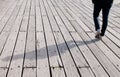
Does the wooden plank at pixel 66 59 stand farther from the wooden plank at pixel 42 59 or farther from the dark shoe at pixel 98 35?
the dark shoe at pixel 98 35

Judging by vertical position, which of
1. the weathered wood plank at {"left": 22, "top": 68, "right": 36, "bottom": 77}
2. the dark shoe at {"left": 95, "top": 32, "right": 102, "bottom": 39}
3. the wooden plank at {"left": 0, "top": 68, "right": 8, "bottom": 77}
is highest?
the wooden plank at {"left": 0, "top": 68, "right": 8, "bottom": 77}

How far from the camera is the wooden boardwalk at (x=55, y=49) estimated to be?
13.2 ft

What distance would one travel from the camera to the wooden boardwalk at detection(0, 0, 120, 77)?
13.2 ft

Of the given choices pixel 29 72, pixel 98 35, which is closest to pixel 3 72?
pixel 29 72

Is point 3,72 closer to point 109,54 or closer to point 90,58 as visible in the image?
point 90,58

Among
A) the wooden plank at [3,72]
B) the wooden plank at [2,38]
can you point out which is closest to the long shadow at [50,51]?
the wooden plank at [3,72]

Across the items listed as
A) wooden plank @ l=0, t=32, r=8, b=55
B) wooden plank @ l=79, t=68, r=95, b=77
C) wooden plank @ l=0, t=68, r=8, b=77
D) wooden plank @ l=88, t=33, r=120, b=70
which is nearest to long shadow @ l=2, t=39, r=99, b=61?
wooden plank @ l=88, t=33, r=120, b=70

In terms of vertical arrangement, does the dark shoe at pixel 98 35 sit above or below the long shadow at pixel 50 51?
below

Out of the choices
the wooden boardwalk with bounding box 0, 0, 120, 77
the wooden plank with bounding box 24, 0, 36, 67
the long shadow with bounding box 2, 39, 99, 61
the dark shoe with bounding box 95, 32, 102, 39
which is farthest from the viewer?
the dark shoe with bounding box 95, 32, 102, 39

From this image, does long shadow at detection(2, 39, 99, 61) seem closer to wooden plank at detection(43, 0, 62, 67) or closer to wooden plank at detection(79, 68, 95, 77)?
wooden plank at detection(43, 0, 62, 67)

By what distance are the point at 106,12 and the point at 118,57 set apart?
1.45 metres

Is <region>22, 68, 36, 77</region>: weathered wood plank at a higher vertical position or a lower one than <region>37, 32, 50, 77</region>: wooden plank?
higher

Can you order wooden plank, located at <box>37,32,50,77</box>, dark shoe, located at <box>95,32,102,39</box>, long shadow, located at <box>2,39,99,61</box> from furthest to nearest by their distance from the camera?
dark shoe, located at <box>95,32,102,39</box>
long shadow, located at <box>2,39,99,61</box>
wooden plank, located at <box>37,32,50,77</box>

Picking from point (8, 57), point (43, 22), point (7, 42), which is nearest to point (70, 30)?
point (43, 22)
